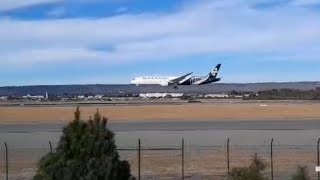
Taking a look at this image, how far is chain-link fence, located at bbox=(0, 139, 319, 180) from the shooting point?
27703 mm

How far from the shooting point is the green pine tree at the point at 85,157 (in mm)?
11867

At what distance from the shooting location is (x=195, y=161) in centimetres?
3281

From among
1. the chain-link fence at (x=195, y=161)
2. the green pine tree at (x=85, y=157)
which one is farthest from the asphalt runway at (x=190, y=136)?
the green pine tree at (x=85, y=157)

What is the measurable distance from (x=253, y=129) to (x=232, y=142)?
13138mm

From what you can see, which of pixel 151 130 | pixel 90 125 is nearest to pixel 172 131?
pixel 151 130

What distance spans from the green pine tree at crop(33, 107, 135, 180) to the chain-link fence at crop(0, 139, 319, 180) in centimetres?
1240

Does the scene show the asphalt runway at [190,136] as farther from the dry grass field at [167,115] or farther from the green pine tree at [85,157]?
the green pine tree at [85,157]

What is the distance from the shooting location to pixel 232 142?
145 ft

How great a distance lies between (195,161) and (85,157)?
21131mm

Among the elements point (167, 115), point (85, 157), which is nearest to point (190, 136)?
point (167, 115)

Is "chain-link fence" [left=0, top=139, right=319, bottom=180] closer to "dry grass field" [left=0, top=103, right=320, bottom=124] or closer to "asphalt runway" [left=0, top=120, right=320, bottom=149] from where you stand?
"asphalt runway" [left=0, top=120, right=320, bottom=149]

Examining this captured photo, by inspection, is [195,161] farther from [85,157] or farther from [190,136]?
[85,157]

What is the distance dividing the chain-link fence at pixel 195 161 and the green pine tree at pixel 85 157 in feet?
40.7

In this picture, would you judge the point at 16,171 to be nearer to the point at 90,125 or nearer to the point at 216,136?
the point at 90,125
